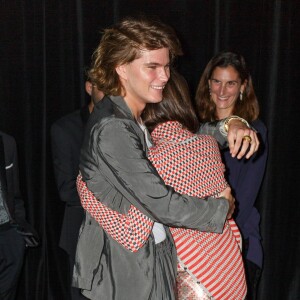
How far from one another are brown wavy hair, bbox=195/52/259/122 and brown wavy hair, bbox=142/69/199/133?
0.82 m

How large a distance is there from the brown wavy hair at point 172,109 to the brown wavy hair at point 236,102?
817mm

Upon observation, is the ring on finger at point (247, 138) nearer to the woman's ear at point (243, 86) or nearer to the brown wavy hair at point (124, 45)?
the brown wavy hair at point (124, 45)

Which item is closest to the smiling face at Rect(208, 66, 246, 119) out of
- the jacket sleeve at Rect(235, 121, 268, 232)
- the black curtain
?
the jacket sleeve at Rect(235, 121, 268, 232)

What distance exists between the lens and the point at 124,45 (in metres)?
1.33

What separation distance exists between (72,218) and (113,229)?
1109 mm

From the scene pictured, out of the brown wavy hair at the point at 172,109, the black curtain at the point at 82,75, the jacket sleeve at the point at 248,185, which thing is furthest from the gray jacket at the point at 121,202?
the black curtain at the point at 82,75

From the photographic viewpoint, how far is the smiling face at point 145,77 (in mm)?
1336

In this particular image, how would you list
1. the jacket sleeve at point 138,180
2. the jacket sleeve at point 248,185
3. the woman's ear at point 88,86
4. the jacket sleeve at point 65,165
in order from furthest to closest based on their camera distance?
the woman's ear at point 88,86 → the jacket sleeve at point 65,165 → the jacket sleeve at point 248,185 → the jacket sleeve at point 138,180

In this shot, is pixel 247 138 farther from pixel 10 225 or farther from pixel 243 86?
pixel 10 225

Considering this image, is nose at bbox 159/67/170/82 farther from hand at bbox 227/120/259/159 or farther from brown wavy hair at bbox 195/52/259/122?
brown wavy hair at bbox 195/52/259/122

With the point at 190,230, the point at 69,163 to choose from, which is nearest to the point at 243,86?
the point at 69,163

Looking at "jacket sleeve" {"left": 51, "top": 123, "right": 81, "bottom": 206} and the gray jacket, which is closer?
the gray jacket

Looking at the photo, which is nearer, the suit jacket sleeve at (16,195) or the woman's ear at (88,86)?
the suit jacket sleeve at (16,195)

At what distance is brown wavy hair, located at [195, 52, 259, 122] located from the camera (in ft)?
7.25
